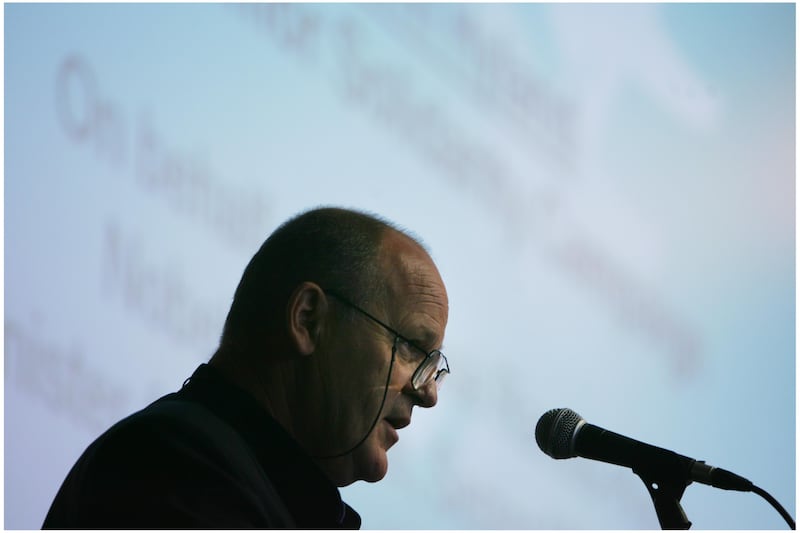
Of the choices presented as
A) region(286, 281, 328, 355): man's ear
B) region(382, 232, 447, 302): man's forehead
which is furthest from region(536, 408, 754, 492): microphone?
region(286, 281, 328, 355): man's ear

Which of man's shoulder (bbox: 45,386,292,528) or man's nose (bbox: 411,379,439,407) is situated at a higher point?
man's nose (bbox: 411,379,439,407)

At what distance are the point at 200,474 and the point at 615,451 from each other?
88 centimetres

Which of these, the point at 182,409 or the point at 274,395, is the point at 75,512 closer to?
the point at 182,409

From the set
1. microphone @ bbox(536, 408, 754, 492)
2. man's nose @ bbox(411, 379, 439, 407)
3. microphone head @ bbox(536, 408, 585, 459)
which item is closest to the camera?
microphone @ bbox(536, 408, 754, 492)

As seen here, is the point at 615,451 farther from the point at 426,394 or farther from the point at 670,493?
the point at 426,394

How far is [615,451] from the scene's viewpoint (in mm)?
2105

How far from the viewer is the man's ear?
87.2 inches

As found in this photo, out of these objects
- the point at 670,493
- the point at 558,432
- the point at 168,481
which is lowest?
the point at 168,481

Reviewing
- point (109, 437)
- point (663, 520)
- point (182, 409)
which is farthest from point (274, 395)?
point (663, 520)

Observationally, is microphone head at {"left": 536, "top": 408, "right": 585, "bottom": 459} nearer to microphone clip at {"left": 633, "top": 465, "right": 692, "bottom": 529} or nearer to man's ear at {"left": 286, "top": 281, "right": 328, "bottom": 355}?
microphone clip at {"left": 633, "top": 465, "right": 692, "bottom": 529}

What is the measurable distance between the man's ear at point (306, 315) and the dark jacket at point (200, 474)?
172 millimetres

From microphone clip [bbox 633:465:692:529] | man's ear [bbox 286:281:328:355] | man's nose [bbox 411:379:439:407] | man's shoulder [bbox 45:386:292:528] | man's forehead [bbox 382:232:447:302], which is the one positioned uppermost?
man's forehead [bbox 382:232:447:302]

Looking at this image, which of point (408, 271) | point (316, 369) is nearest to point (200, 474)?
point (316, 369)

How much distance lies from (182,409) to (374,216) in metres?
0.74
